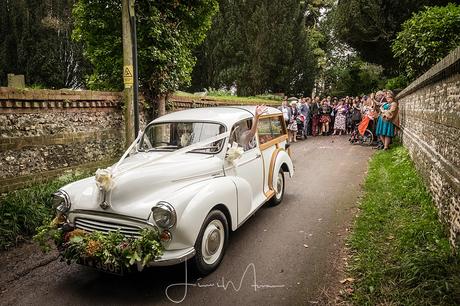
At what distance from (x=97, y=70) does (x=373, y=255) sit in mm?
8371

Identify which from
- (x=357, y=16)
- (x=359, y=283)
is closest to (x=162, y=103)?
(x=359, y=283)

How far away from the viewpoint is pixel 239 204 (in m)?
→ 4.47

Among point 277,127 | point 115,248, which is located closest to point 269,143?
point 277,127

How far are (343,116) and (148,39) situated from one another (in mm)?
11716

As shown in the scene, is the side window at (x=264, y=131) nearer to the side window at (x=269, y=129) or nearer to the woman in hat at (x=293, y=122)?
the side window at (x=269, y=129)

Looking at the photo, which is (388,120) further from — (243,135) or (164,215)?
(164,215)

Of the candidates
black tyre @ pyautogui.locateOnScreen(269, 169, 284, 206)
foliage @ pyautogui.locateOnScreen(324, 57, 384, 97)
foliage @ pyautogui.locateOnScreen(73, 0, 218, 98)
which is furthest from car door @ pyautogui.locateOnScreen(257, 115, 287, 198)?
foliage @ pyautogui.locateOnScreen(324, 57, 384, 97)

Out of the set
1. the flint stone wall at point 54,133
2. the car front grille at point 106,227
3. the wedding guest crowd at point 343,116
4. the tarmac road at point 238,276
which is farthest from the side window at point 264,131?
the wedding guest crowd at point 343,116

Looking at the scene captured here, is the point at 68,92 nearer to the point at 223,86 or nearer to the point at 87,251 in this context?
the point at 87,251

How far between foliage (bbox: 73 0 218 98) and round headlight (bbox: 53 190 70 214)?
506 centimetres

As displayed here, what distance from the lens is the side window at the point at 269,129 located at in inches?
231

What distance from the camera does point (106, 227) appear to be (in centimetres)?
369

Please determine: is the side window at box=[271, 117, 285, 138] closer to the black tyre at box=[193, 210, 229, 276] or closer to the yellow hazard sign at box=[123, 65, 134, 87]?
the black tyre at box=[193, 210, 229, 276]

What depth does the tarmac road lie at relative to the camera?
11.6 ft
